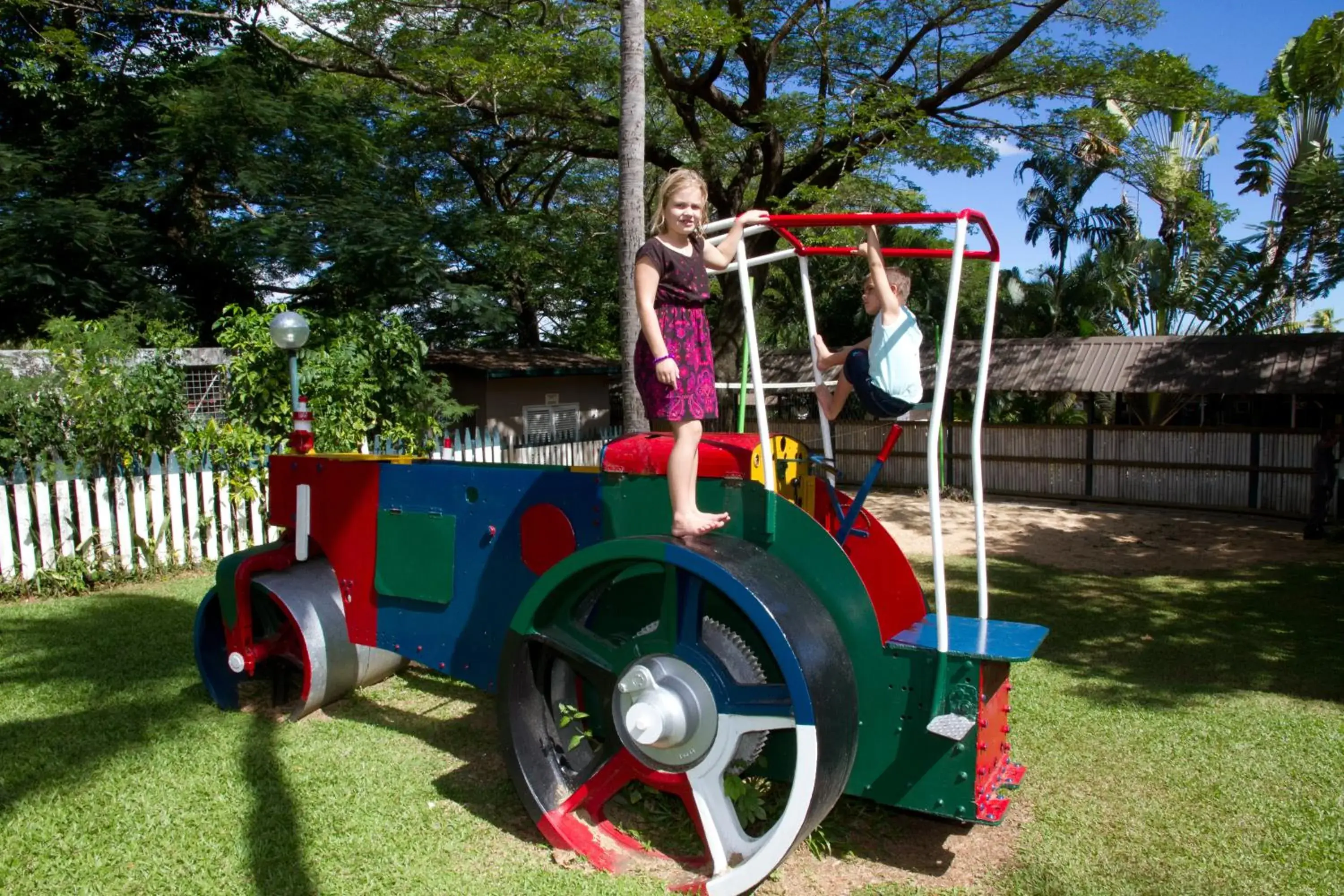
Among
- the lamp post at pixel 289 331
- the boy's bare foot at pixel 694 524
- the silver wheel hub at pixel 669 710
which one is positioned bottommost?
the silver wheel hub at pixel 669 710

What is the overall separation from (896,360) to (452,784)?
2606 millimetres

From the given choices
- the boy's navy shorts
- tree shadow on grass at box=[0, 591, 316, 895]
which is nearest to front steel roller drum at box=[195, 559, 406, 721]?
tree shadow on grass at box=[0, 591, 316, 895]

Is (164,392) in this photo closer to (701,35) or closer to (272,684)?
(272,684)

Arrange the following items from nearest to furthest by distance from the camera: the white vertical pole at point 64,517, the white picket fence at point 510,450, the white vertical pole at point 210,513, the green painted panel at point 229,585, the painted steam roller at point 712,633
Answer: the painted steam roller at point 712,633
the green painted panel at point 229,585
the white vertical pole at point 64,517
the white vertical pole at point 210,513
the white picket fence at point 510,450

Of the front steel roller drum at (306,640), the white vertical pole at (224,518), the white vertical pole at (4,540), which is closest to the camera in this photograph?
the front steel roller drum at (306,640)

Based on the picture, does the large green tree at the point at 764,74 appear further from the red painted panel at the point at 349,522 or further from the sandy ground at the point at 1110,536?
the red painted panel at the point at 349,522

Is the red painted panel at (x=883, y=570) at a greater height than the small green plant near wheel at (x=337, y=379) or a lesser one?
lesser

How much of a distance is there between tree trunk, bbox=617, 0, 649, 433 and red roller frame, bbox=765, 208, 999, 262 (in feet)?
12.4

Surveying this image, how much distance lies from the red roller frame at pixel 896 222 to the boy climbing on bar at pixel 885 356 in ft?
0.63

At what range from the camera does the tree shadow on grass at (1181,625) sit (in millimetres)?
5758

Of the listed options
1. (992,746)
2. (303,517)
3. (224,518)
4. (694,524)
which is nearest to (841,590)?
(694,524)

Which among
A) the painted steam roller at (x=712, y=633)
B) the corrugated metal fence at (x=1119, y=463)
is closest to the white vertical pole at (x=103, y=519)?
the painted steam roller at (x=712, y=633)

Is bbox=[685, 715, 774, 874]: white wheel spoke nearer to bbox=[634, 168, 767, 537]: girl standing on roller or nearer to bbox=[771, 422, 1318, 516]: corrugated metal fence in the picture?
bbox=[634, 168, 767, 537]: girl standing on roller

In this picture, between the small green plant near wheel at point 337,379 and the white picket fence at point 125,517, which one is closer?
the white picket fence at point 125,517
